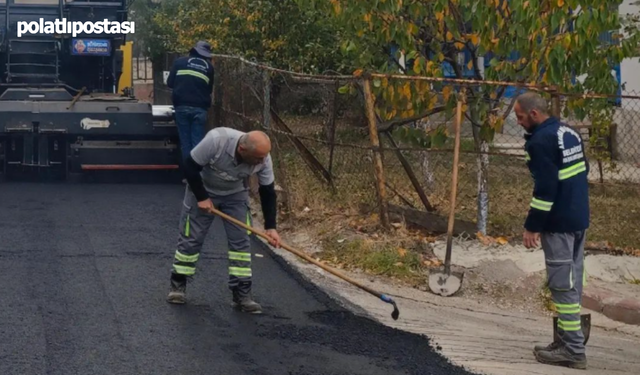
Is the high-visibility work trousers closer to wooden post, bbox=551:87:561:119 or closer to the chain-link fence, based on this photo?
the chain-link fence

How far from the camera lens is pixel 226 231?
26.3 ft

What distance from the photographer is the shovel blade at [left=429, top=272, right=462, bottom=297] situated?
29.3ft

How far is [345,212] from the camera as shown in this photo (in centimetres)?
1120

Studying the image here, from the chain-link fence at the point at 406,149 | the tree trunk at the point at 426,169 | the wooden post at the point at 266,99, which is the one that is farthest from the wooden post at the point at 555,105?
the wooden post at the point at 266,99

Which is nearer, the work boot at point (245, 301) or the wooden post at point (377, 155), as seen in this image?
the work boot at point (245, 301)

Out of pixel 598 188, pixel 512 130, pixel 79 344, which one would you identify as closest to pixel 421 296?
pixel 79 344

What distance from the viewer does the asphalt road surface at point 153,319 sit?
6543mm

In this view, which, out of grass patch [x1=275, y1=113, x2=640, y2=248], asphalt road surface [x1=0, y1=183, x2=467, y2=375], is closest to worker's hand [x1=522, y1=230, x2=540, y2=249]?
asphalt road surface [x1=0, y1=183, x2=467, y2=375]

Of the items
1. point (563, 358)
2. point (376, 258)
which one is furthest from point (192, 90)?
point (563, 358)

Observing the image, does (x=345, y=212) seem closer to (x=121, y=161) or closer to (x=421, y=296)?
(x=421, y=296)

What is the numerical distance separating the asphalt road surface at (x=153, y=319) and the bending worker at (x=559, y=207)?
2.67 ft

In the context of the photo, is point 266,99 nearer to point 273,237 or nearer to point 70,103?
point 70,103

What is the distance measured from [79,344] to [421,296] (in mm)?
3096

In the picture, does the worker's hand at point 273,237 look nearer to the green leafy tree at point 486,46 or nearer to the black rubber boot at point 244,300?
the black rubber boot at point 244,300
